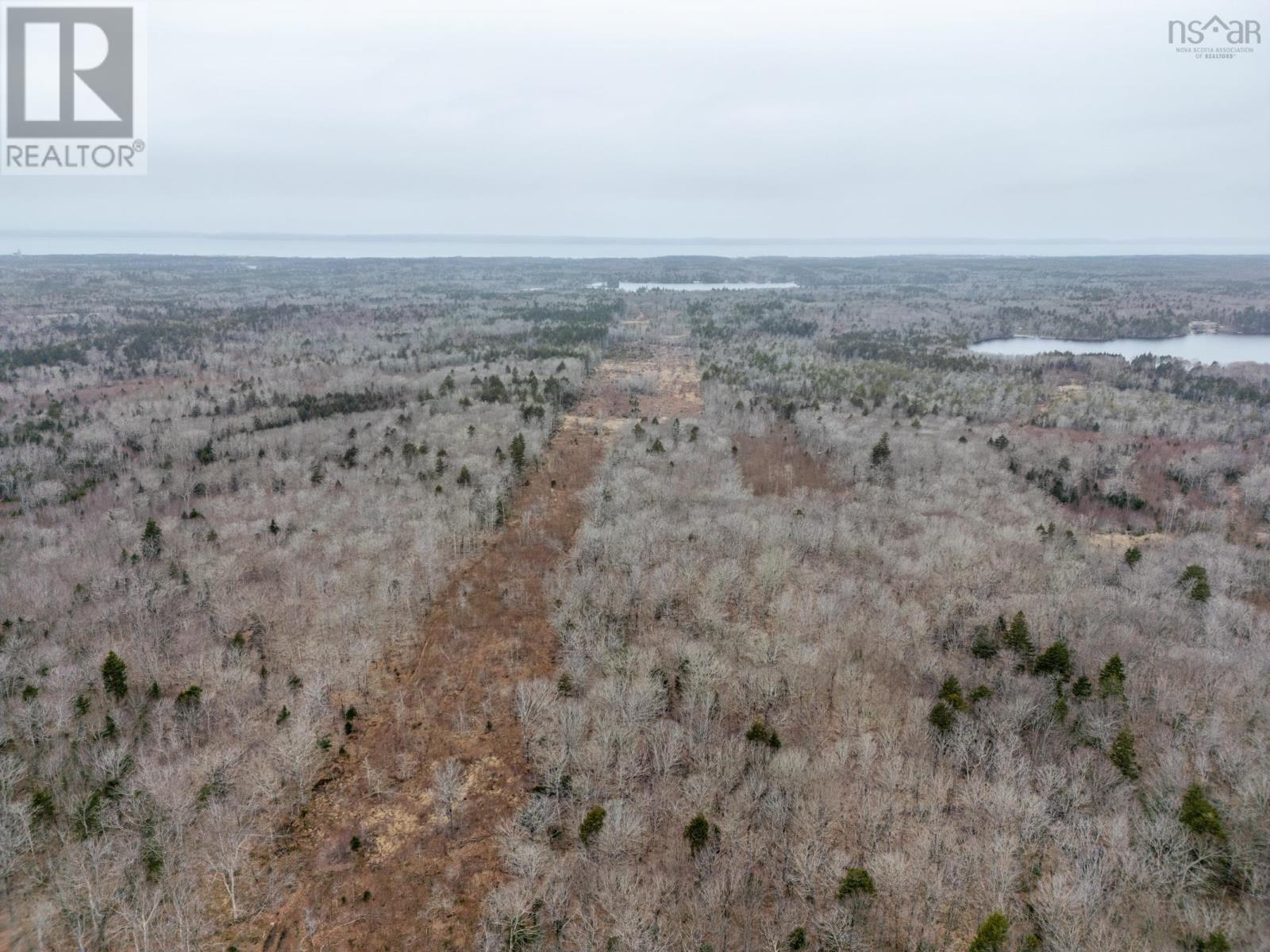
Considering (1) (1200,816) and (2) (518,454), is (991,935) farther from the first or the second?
(2) (518,454)

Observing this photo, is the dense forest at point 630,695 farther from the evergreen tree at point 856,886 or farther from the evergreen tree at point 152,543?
the evergreen tree at point 152,543

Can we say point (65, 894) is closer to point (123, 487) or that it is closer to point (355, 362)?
point (123, 487)

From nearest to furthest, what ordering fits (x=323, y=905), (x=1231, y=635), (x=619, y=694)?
(x=323, y=905) < (x=619, y=694) < (x=1231, y=635)

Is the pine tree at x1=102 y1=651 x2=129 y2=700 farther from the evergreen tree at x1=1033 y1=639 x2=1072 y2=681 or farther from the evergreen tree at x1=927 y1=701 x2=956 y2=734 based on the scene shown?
the evergreen tree at x1=1033 y1=639 x2=1072 y2=681

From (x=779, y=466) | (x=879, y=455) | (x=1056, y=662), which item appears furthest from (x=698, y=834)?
(x=879, y=455)

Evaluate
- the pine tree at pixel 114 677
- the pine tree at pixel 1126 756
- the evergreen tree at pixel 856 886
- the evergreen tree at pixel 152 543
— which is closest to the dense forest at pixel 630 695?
the evergreen tree at pixel 856 886

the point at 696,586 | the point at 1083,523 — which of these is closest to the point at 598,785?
the point at 696,586

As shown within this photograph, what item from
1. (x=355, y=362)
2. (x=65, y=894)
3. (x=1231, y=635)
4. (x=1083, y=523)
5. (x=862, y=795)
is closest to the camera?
(x=65, y=894)
